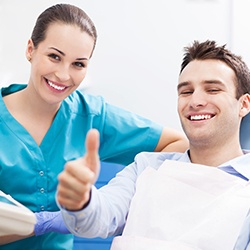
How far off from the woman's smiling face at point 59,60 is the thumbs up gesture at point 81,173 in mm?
623

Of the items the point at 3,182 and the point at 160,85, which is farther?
the point at 160,85

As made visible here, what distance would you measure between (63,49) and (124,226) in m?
0.50

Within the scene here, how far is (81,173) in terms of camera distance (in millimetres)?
751

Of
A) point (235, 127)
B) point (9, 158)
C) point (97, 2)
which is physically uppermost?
point (97, 2)

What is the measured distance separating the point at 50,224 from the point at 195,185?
0.40 metres

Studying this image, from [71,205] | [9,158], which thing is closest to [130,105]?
[9,158]

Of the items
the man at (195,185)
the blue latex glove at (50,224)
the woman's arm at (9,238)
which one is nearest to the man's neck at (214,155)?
the man at (195,185)

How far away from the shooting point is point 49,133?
1.46m

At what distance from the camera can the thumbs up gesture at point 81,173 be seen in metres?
0.73

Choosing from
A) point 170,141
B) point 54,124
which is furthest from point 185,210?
point 54,124

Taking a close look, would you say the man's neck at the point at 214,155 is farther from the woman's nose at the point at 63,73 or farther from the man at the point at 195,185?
the woman's nose at the point at 63,73

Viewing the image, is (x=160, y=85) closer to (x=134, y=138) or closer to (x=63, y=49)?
(x=134, y=138)

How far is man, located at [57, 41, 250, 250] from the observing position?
1.07m

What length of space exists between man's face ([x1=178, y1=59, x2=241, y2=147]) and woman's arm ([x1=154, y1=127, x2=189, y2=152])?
0.22 metres
